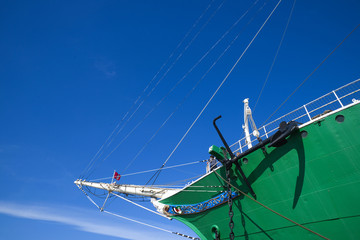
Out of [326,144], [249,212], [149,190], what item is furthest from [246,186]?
[149,190]

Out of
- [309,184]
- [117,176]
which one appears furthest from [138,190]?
[309,184]

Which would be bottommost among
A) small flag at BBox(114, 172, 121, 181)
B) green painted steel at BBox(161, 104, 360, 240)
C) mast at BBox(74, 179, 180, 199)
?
green painted steel at BBox(161, 104, 360, 240)

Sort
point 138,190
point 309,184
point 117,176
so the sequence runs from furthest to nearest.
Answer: point 117,176 < point 138,190 < point 309,184

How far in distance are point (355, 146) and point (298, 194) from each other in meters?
2.24

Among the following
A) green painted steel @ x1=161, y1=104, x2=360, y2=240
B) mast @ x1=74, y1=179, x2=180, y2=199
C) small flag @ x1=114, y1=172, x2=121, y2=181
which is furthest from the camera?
small flag @ x1=114, y1=172, x2=121, y2=181

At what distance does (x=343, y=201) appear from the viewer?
586 cm

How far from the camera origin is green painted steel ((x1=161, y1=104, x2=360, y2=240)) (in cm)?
586

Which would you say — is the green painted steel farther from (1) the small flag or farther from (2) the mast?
(1) the small flag

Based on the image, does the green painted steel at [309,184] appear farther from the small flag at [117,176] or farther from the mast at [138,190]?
the small flag at [117,176]

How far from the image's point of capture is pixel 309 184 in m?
6.48

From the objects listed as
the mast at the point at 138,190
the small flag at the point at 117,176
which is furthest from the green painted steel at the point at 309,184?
the small flag at the point at 117,176

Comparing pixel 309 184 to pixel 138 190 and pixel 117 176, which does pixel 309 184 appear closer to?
pixel 138 190

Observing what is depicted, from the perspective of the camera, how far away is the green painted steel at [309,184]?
19.2 feet

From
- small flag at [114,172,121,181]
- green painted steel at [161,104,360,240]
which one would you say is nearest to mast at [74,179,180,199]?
small flag at [114,172,121,181]
